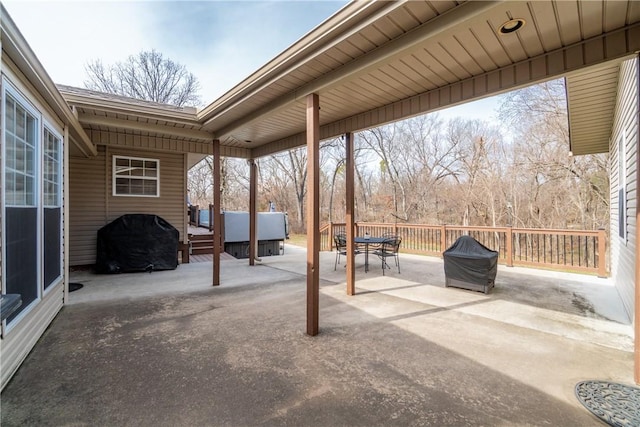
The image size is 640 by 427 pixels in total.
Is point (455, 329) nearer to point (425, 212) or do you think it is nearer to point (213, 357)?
point (213, 357)

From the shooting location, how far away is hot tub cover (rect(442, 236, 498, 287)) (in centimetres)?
480

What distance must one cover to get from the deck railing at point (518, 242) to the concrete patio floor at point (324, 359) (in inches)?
66.4

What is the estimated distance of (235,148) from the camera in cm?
743

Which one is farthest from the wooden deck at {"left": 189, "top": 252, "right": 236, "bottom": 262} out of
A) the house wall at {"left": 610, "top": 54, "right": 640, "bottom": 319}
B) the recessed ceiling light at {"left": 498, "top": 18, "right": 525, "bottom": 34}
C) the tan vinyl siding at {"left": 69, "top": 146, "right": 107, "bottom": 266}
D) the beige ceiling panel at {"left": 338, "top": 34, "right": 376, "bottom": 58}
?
the house wall at {"left": 610, "top": 54, "right": 640, "bottom": 319}

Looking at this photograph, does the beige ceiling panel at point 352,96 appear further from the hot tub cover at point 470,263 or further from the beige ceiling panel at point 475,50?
the hot tub cover at point 470,263

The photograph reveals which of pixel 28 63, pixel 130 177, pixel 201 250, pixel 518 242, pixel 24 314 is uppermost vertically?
pixel 28 63

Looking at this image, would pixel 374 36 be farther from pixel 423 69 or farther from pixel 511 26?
pixel 511 26

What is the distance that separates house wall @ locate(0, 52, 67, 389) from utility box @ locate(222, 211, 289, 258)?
5.58 metres

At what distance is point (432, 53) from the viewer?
2.82m

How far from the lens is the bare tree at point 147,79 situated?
1527 cm

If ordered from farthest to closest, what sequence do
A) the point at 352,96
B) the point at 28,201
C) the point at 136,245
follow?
the point at 136,245 < the point at 352,96 < the point at 28,201

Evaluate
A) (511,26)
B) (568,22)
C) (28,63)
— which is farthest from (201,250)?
(568,22)

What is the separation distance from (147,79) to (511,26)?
1885cm

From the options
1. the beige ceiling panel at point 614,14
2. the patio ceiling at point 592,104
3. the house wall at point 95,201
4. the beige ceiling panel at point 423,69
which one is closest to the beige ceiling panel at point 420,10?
the beige ceiling panel at point 423,69
